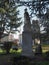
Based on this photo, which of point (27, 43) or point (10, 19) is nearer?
point (27, 43)

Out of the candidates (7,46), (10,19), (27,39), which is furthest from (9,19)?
(27,39)

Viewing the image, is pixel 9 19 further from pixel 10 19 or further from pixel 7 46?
pixel 7 46

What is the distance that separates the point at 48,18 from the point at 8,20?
3917 centimetres

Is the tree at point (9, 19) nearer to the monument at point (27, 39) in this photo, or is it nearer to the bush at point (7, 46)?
the bush at point (7, 46)

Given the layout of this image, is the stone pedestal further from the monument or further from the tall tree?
the tall tree

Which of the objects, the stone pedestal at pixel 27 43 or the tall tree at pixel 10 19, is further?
the tall tree at pixel 10 19

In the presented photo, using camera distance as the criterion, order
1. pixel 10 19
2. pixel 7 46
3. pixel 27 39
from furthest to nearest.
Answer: pixel 10 19, pixel 7 46, pixel 27 39

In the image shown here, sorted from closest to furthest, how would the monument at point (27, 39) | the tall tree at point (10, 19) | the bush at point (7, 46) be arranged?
the monument at point (27, 39)
the bush at point (7, 46)
the tall tree at point (10, 19)

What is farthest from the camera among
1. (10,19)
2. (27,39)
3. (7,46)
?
(10,19)

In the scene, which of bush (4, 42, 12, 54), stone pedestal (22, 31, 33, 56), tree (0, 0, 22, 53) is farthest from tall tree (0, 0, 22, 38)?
stone pedestal (22, 31, 33, 56)

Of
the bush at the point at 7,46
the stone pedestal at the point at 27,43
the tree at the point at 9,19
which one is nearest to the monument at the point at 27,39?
the stone pedestal at the point at 27,43

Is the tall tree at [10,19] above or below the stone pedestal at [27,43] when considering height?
above

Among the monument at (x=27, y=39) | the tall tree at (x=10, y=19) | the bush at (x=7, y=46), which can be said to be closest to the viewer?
the monument at (x=27, y=39)

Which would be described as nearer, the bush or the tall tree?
the bush
